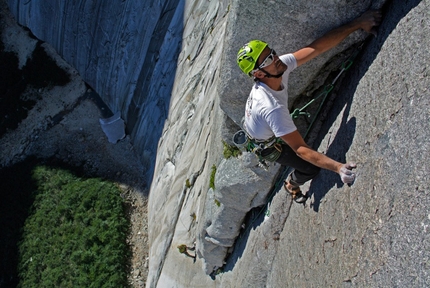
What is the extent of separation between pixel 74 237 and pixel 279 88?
53.9 feet

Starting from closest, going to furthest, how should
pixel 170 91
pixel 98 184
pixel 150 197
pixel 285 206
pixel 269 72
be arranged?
pixel 269 72 < pixel 285 206 < pixel 170 91 < pixel 150 197 < pixel 98 184

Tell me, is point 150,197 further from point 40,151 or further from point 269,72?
point 269,72

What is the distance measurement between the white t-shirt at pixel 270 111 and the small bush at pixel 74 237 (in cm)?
1399

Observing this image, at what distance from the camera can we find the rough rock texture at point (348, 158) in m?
4.08

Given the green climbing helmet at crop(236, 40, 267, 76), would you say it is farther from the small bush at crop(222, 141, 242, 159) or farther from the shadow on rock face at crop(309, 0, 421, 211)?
the small bush at crop(222, 141, 242, 159)

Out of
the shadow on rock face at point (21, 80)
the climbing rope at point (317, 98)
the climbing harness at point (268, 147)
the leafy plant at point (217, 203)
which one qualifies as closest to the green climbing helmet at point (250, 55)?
the climbing harness at point (268, 147)

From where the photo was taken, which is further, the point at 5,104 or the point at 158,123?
the point at 5,104

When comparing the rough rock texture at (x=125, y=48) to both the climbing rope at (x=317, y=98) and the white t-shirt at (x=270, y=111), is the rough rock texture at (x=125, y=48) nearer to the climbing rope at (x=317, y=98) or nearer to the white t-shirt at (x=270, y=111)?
the climbing rope at (x=317, y=98)

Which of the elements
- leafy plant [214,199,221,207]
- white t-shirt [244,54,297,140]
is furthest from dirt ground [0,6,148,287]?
white t-shirt [244,54,297,140]

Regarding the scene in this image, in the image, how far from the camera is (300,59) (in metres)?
5.40

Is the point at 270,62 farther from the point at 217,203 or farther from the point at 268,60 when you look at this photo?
the point at 217,203

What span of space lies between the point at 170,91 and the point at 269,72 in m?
12.7

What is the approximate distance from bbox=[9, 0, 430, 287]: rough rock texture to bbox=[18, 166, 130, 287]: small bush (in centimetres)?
954

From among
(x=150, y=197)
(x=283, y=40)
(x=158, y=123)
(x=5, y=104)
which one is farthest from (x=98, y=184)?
(x=283, y=40)
